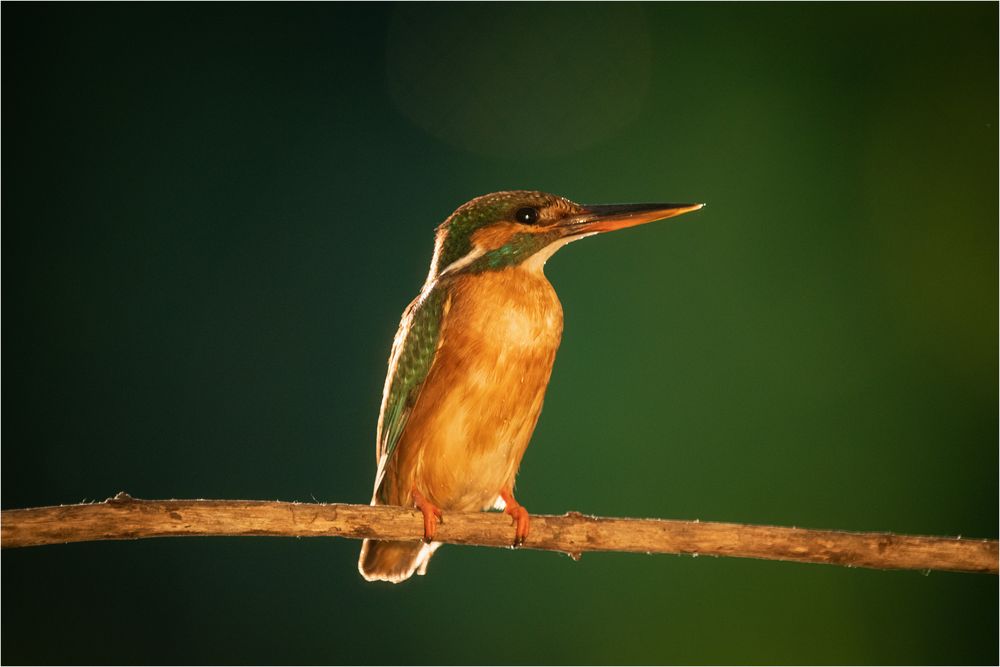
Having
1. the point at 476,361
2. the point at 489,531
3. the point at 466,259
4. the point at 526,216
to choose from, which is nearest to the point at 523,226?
the point at 526,216

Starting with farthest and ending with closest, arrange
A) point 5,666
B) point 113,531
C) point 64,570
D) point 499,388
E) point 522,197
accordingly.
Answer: point 64,570 → point 5,666 → point 522,197 → point 499,388 → point 113,531

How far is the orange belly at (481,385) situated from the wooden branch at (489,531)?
255 mm

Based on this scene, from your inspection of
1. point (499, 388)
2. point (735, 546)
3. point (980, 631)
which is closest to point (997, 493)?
point (980, 631)

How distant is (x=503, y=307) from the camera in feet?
7.08

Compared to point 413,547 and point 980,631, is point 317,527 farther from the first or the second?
point 980,631

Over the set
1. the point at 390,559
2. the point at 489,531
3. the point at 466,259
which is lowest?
the point at 390,559

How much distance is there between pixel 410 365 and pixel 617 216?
2.33 feet

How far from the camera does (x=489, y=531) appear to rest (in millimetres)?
1968

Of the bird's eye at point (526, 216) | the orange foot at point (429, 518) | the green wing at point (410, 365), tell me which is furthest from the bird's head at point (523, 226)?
the orange foot at point (429, 518)

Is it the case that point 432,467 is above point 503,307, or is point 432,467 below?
below

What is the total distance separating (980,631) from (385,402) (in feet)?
9.11

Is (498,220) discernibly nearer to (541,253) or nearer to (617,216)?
(541,253)

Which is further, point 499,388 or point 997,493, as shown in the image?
point 997,493

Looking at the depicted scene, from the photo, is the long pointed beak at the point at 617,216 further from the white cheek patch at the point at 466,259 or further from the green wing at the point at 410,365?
the green wing at the point at 410,365
